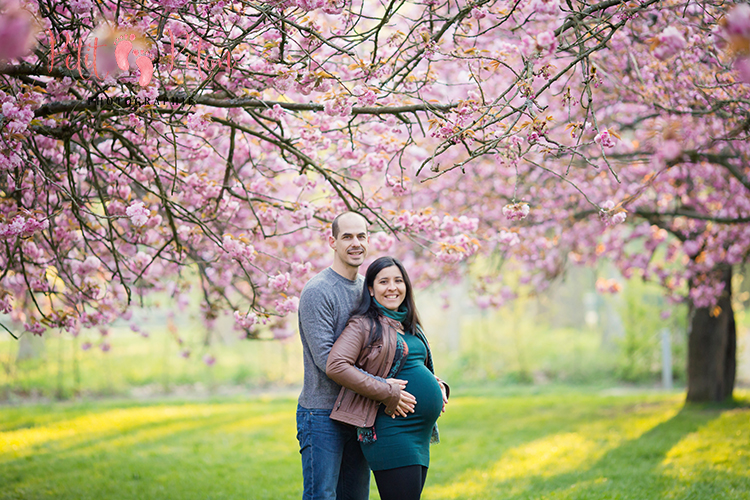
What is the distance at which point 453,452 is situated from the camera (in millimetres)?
6410

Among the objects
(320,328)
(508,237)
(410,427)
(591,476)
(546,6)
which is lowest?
(591,476)

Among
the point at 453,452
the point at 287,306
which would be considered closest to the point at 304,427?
the point at 287,306

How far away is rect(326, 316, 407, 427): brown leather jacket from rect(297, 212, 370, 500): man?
75 millimetres

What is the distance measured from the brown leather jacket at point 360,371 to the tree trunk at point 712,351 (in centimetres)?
672

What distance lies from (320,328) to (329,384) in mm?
278

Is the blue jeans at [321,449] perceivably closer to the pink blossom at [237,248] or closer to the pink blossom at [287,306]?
the pink blossom at [287,306]

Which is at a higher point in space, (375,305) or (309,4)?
(309,4)

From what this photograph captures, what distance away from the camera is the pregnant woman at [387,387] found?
2.74 metres

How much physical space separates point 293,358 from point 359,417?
10.9 m

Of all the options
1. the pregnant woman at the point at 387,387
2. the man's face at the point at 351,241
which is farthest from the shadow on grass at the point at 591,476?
the man's face at the point at 351,241

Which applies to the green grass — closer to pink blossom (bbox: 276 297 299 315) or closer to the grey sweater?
pink blossom (bbox: 276 297 299 315)

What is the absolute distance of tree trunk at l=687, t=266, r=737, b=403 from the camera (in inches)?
325

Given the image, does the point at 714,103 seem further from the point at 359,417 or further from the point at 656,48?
the point at 359,417

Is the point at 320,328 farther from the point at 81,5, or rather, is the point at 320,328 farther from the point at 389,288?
the point at 81,5
